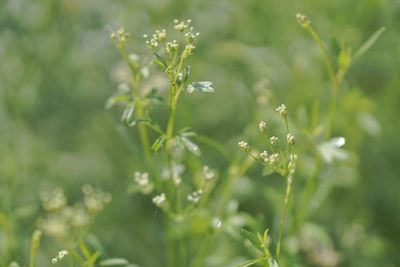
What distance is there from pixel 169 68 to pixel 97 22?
198 cm

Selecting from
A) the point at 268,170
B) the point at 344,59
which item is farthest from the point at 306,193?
the point at 268,170

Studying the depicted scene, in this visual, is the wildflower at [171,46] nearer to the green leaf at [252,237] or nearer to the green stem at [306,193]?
the green leaf at [252,237]

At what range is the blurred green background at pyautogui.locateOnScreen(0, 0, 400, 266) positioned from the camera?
3049 mm

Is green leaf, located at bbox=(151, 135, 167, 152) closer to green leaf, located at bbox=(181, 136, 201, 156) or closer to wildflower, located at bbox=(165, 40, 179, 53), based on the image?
green leaf, located at bbox=(181, 136, 201, 156)

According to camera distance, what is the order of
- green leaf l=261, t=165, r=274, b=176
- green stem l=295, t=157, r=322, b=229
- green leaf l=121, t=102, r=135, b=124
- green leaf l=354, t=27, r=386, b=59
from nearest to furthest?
green leaf l=261, t=165, r=274, b=176
green leaf l=121, t=102, r=135, b=124
green leaf l=354, t=27, r=386, b=59
green stem l=295, t=157, r=322, b=229

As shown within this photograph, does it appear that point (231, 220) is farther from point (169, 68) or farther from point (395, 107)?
point (395, 107)

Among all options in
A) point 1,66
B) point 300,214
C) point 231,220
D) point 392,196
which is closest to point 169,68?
point 231,220

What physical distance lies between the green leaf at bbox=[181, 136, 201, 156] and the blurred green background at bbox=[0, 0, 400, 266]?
1098mm

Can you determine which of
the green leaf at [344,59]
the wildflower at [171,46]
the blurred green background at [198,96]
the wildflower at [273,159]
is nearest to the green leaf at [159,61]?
the wildflower at [171,46]

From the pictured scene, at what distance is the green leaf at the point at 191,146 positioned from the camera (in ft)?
5.56

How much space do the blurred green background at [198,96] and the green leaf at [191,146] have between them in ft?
3.60

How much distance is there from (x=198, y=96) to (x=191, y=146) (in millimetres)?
1895

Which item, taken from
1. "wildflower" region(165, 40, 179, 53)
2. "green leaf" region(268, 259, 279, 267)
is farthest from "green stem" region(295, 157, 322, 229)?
"wildflower" region(165, 40, 179, 53)

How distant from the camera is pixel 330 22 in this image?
337cm
